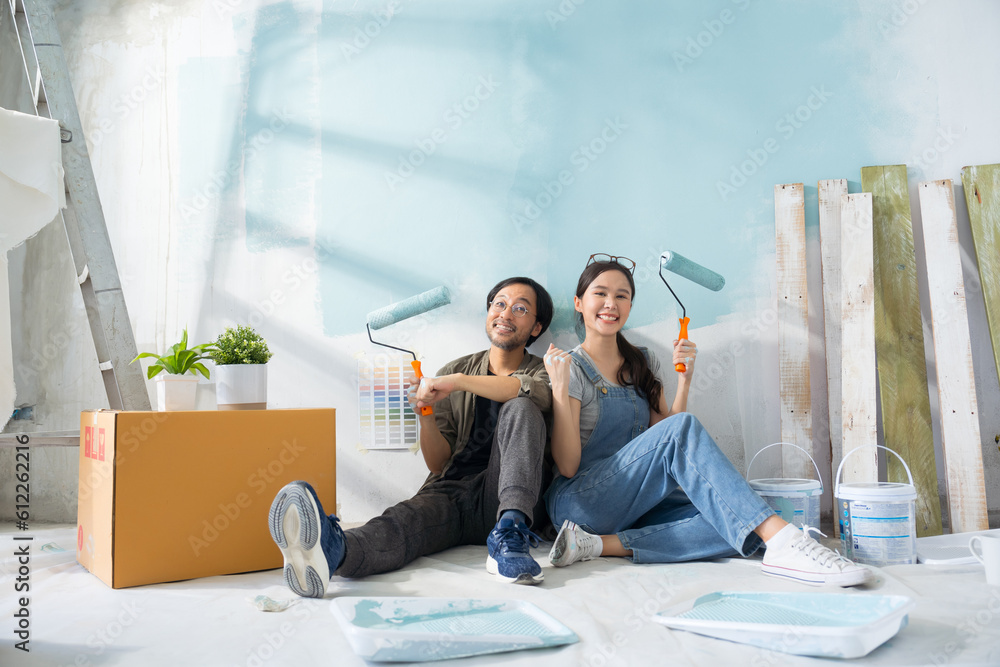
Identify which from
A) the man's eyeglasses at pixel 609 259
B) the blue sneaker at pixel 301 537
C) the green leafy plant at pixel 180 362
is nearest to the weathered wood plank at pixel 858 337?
the man's eyeglasses at pixel 609 259

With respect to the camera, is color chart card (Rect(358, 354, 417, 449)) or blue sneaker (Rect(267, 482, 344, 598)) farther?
color chart card (Rect(358, 354, 417, 449))

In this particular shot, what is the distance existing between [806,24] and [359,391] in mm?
2022

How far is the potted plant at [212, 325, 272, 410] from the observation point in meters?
1.74

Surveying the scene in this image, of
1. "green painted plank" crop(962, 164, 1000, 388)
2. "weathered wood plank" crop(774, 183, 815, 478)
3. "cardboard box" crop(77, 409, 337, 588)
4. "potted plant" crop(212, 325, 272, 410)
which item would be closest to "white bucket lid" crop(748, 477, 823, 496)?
"weathered wood plank" crop(774, 183, 815, 478)

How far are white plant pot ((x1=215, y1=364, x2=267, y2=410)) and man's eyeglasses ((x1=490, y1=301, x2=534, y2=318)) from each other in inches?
29.9

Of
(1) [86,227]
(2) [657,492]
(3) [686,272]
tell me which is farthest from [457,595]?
(1) [86,227]

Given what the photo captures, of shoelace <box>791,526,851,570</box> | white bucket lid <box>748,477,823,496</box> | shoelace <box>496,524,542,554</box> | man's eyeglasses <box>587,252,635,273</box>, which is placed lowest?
shoelace <box>791,526,851,570</box>

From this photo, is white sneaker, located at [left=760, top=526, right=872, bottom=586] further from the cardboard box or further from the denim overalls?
Answer: the cardboard box

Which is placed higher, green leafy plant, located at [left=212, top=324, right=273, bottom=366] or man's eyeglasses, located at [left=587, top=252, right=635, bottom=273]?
man's eyeglasses, located at [left=587, top=252, right=635, bottom=273]

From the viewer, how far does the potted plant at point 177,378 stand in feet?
5.52

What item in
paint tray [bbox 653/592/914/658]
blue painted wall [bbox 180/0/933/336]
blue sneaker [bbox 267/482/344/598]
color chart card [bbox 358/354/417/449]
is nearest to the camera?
paint tray [bbox 653/592/914/658]

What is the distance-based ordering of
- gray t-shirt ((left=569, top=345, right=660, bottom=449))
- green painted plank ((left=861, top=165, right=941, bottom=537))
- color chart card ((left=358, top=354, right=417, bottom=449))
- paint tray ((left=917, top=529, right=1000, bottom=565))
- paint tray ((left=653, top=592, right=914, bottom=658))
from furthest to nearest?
color chart card ((left=358, top=354, right=417, bottom=449))
green painted plank ((left=861, top=165, right=941, bottom=537))
gray t-shirt ((left=569, top=345, right=660, bottom=449))
paint tray ((left=917, top=529, right=1000, bottom=565))
paint tray ((left=653, top=592, right=914, bottom=658))

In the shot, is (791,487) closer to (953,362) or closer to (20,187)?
(953,362)

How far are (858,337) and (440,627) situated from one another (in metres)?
1.59
